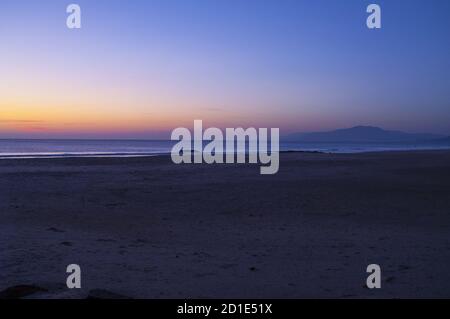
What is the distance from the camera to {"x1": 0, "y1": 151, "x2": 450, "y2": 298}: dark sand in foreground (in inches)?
259

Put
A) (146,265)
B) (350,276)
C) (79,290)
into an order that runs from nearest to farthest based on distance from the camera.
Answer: (79,290), (350,276), (146,265)

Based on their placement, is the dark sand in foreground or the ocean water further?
the ocean water

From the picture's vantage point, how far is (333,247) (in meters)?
8.92

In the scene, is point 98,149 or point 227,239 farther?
point 98,149

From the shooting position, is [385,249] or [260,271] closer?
[260,271]

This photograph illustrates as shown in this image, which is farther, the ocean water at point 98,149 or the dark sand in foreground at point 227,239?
the ocean water at point 98,149

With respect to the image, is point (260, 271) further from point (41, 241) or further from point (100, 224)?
point (100, 224)

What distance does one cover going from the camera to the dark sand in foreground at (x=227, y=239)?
6.58 m

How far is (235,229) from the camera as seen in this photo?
10773mm

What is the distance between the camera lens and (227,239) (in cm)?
969
